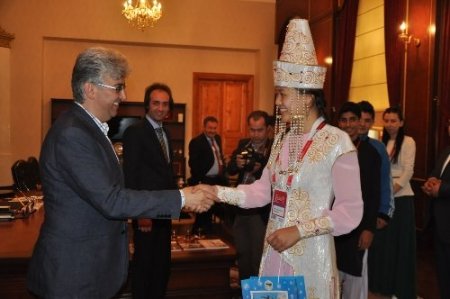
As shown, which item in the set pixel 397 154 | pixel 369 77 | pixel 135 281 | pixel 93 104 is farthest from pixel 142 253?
pixel 369 77

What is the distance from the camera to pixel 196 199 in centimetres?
198

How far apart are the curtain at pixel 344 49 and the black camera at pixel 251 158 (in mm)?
3758

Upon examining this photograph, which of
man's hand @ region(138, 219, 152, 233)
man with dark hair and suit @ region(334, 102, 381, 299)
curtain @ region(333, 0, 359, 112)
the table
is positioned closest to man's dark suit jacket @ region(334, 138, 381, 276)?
man with dark hair and suit @ region(334, 102, 381, 299)

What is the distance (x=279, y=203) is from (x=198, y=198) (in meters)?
0.33

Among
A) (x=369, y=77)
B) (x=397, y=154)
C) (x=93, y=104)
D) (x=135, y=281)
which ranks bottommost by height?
(x=135, y=281)

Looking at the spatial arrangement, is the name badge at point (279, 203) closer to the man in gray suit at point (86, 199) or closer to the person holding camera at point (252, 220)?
the man in gray suit at point (86, 199)

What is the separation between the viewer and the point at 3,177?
8562 millimetres

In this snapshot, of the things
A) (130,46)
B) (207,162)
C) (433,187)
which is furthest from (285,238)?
(130,46)

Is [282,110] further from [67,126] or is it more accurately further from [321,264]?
[67,126]

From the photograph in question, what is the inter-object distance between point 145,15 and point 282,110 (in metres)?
6.53

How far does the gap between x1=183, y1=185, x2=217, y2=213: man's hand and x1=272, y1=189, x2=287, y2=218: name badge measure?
0.87 feet

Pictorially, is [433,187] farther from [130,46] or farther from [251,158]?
[130,46]

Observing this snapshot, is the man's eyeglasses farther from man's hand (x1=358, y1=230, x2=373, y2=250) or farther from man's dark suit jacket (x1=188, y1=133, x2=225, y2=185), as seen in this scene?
man's dark suit jacket (x1=188, y1=133, x2=225, y2=185)

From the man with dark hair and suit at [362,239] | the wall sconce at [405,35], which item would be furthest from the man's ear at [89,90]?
the wall sconce at [405,35]
